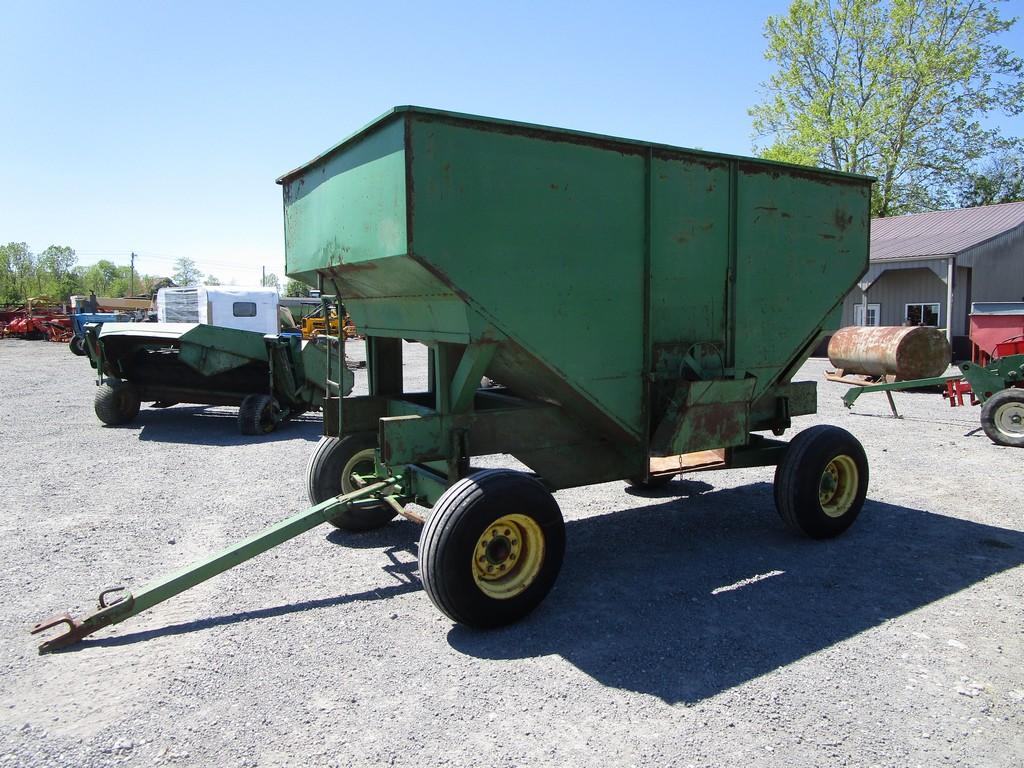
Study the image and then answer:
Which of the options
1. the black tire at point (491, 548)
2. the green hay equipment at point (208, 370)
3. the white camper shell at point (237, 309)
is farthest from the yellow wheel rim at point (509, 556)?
the white camper shell at point (237, 309)

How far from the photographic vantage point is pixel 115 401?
1059 cm

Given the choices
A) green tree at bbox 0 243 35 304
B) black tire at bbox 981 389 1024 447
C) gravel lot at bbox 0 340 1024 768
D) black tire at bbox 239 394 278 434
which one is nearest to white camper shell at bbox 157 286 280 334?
black tire at bbox 239 394 278 434

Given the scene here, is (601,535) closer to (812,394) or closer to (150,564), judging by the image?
(812,394)

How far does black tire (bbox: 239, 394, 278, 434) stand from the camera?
1000 centimetres

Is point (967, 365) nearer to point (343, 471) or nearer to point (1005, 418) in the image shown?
point (1005, 418)

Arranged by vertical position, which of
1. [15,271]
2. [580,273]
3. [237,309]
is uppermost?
[15,271]

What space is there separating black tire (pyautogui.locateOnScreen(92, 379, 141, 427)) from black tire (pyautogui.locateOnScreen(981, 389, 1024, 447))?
11902mm

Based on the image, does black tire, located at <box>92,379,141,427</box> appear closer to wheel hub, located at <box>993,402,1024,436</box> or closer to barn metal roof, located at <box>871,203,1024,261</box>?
wheel hub, located at <box>993,402,1024,436</box>

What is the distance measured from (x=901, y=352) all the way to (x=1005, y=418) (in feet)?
13.8

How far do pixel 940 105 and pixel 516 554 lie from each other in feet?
114

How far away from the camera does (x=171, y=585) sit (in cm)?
380

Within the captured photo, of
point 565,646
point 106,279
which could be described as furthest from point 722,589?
point 106,279

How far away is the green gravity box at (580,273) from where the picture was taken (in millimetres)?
3809

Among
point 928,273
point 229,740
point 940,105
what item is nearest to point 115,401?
point 229,740
